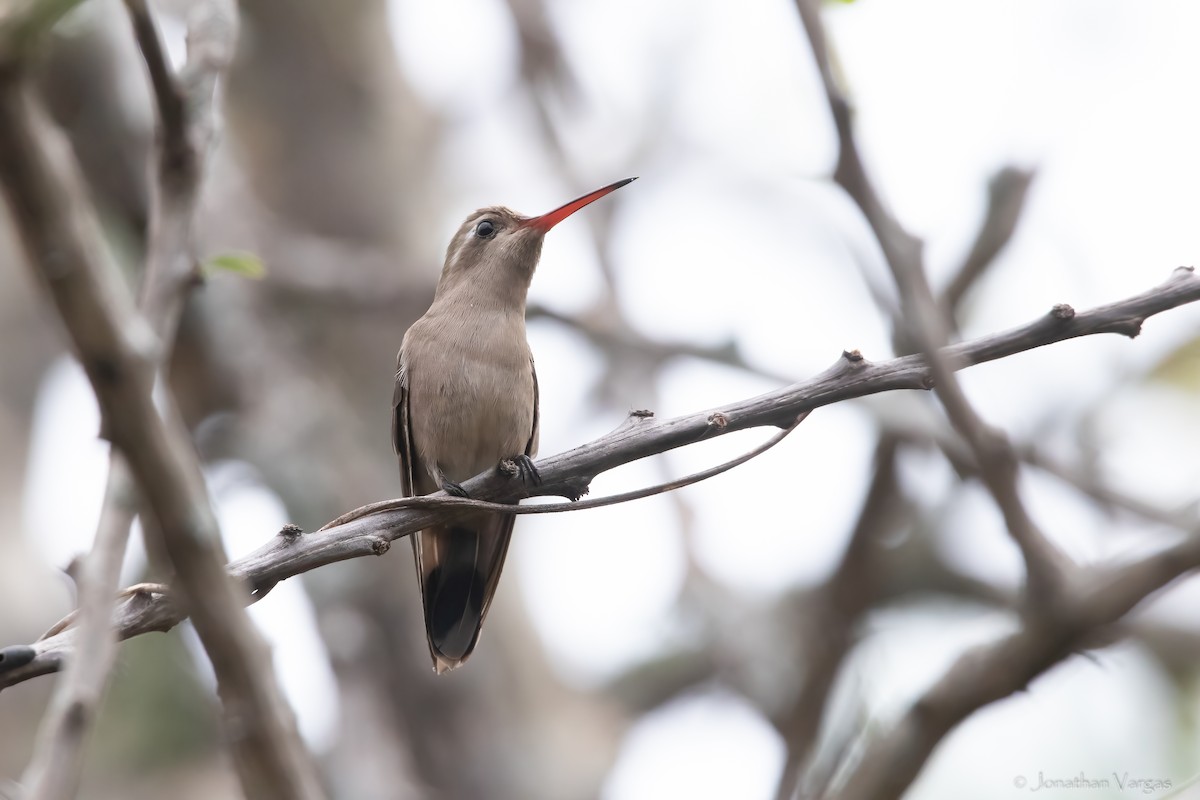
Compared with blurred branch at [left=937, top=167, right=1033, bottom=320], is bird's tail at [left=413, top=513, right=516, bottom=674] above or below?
below

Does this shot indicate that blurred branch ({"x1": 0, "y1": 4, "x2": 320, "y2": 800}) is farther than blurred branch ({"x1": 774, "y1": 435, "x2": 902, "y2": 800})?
No

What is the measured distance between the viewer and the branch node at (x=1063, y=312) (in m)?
2.66

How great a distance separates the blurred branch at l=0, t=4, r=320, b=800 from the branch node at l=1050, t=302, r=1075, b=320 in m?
1.96

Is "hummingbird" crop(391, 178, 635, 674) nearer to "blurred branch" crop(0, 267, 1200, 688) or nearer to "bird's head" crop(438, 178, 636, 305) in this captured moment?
"bird's head" crop(438, 178, 636, 305)

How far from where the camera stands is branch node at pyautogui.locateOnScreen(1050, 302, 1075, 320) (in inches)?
105

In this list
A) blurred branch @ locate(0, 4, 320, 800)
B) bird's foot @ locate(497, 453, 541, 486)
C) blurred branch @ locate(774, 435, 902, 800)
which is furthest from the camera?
blurred branch @ locate(774, 435, 902, 800)

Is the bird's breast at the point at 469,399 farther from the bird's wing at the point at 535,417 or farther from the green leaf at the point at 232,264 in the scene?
the green leaf at the point at 232,264

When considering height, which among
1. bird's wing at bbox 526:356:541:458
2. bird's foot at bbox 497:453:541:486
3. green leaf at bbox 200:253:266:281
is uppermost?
bird's wing at bbox 526:356:541:458

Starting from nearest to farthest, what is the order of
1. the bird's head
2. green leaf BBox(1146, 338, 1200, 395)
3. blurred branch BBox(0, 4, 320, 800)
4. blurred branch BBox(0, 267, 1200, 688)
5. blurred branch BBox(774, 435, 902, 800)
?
1. blurred branch BBox(0, 4, 320, 800)
2. blurred branch BBox(0, 267, 1200, 688)
3. the bird's head
4. blurred branch BBox(774, 435, 902, 800)
5. green leaf BBox(1146, 338, 1200, 395)

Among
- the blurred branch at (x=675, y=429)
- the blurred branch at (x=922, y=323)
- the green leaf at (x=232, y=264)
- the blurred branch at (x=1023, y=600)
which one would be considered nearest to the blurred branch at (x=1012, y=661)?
the blurred branch at (x=1023, y=600)

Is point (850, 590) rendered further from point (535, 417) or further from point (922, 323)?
point (922, 323)

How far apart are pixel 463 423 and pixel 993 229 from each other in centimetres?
257

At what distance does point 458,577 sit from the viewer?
211 inches

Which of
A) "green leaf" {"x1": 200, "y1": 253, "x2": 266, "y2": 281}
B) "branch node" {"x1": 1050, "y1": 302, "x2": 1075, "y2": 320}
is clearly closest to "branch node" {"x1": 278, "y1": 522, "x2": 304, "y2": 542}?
"green leaf" {"x1": 200, "y1": 253, "x2": 266, "y2": 281}
